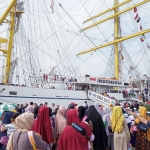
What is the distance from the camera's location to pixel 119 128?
5.54m

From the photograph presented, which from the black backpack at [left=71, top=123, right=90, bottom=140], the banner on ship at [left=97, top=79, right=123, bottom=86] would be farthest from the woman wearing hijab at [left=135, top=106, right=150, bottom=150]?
the banner on ship at [left=97, top=79, right=123, bottom=86]

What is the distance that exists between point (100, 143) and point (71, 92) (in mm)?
17987

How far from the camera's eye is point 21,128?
3.25 m

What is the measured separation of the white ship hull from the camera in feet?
61.2

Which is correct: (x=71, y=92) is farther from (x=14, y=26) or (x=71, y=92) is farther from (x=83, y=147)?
(x=83, y=147)

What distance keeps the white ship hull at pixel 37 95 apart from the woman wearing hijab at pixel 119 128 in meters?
14.2

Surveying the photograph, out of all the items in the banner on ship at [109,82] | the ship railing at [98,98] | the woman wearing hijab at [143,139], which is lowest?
the woman wearing hijab at [143,139]

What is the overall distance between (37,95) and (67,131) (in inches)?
667

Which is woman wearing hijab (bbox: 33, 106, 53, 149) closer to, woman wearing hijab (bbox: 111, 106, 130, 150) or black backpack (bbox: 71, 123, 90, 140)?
black backpack (bbox: 71, 123, 90, 140)

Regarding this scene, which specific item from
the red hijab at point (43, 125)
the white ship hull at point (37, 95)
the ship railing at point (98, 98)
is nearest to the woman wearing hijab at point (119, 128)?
the red hijab at point (43, 125)

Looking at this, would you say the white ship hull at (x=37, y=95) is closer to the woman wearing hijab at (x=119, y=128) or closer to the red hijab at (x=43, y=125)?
the woman wearing hijab at (x=119, y=128)

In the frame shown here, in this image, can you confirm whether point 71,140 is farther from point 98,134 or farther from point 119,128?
point 119,128

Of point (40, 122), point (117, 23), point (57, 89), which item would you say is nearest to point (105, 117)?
point (40, 122)

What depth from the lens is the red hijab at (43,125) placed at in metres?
4.59
